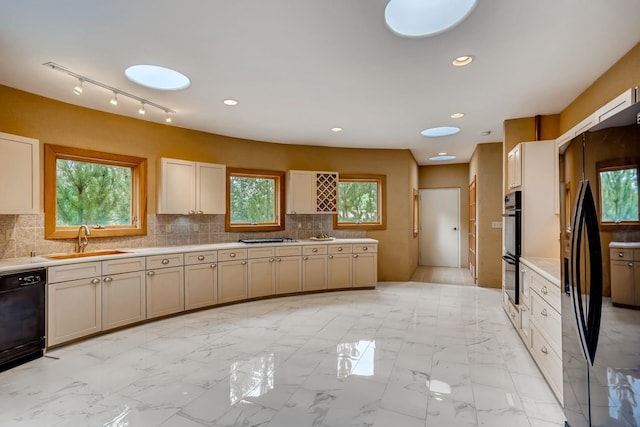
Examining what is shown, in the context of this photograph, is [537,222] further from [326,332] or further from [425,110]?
[326,332]

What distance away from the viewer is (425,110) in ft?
12.4

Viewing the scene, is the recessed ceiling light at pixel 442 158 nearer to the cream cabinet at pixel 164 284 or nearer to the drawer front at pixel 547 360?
the drawer front at pixel 547 360

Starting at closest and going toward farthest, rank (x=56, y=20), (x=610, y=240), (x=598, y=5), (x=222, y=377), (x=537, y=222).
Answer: (x=610, y=240)
(x=598, y=5)
(x=56, y=20)
(x=222, y=377)
(x=537, y=222)

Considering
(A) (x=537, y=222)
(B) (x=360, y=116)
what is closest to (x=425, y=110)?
(B) (x=360, y=116)

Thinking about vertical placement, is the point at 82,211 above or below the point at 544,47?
below

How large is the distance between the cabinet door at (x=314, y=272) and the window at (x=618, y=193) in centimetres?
411

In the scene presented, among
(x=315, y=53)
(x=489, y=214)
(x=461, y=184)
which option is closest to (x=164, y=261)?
(x=315, y=53)

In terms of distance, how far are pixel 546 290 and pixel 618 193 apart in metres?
1.38

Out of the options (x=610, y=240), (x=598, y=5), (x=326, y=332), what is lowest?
(x=326, y=332)

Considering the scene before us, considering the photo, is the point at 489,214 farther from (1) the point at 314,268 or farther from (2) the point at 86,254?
(2) the point at 86,254

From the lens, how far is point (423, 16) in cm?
218

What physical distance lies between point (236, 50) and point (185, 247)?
279 cm

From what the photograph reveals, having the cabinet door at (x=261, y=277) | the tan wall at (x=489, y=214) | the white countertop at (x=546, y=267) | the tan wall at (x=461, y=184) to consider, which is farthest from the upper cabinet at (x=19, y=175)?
the tan wall at (x=461, y=184)

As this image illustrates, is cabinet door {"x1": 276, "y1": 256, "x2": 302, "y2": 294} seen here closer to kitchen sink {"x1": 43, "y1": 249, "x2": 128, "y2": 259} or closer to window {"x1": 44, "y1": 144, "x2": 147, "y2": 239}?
window {"x1": 44, "y1": 144, "x2": 147, "y2": 239}
